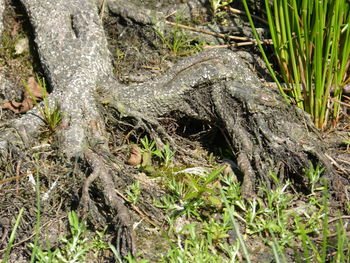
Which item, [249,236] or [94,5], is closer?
[249,236]

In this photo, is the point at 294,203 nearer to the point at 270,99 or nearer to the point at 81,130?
the point at 270,99

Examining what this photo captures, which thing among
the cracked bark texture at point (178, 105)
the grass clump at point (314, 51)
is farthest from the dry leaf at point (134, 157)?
the grass clump at point (314, 51)

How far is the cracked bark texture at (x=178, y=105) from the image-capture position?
323cm

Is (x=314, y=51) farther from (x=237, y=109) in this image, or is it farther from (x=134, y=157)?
(x=134, y=157)

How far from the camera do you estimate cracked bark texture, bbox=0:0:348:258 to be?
10.6 feet

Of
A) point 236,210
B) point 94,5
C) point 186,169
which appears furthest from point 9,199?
point 94,5

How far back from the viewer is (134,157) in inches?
133

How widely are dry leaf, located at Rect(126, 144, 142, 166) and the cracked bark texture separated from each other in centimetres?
18

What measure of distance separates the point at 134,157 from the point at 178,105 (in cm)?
48

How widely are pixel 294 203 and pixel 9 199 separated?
161 cm

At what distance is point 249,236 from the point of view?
2922 millimetres

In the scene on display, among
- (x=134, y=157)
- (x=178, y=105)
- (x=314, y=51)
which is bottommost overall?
(x=134, y=157)

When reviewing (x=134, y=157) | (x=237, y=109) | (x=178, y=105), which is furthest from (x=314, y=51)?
(x=134, y=157)

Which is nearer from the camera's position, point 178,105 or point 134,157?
point 134,157
